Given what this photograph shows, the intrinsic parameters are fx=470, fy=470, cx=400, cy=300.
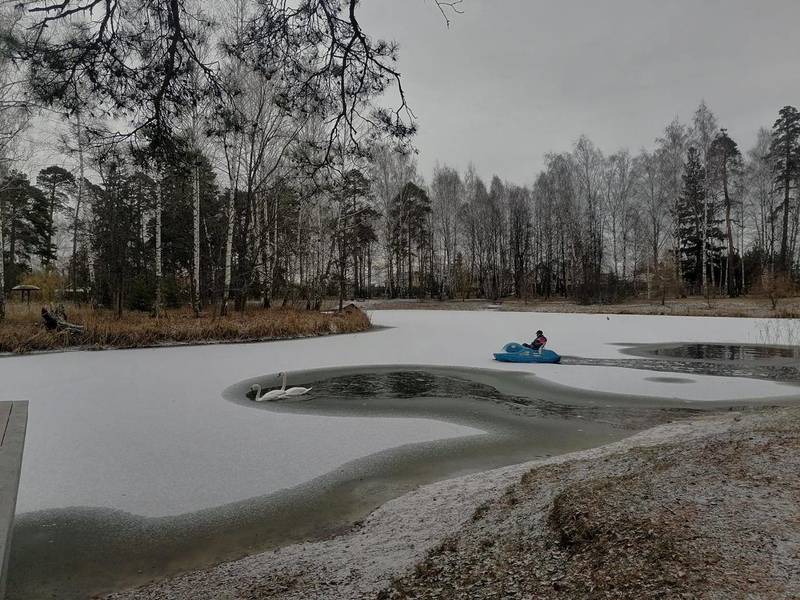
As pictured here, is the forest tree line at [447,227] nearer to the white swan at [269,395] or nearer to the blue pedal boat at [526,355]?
the blue pedal boat at [526,355]

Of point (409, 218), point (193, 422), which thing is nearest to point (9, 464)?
point (193, 422)

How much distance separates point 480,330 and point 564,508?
14.6 meters

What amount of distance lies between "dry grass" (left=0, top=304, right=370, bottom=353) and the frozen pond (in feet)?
3.97

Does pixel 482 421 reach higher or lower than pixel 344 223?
lower

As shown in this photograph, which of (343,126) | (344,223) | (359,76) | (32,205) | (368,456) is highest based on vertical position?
(32,205)

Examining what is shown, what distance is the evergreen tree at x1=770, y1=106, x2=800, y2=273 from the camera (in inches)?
1083

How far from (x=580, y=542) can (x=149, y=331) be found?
13286 millimetres

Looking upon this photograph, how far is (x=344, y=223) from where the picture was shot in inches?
818

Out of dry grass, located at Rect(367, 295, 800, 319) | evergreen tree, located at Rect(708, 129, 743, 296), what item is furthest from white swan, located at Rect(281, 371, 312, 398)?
evergreen tree, located at Rect(708, 129, 743, 296)

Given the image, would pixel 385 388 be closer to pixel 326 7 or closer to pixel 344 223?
pixel 326 7

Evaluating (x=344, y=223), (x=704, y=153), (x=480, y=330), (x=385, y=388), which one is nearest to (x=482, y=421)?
(x=385, y=388)

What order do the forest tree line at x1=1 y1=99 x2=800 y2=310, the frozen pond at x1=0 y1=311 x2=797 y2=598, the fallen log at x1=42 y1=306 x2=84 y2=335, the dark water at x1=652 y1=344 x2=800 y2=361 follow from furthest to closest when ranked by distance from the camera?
the forest tree line at x1=1 y1=99 x2=800 y2=310
the fallen log at x1=42 y1=306 x2=84 y2=335
the dark water at x1=652 y1=344 x2=800 y2=361
the frozen pond at x1=0 y1=311 x2=797 y2=598

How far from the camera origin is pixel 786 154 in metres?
27.7

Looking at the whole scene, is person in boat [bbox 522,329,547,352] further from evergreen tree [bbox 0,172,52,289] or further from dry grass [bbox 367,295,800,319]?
evergreen tree [bbox 0,172,52,289]
